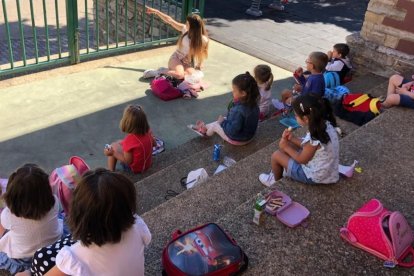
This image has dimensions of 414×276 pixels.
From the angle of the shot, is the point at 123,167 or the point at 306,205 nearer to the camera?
the point at 306,205

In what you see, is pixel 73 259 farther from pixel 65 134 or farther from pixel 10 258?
pixel 65 134

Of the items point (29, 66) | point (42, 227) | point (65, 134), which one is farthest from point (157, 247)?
point (29, 66)

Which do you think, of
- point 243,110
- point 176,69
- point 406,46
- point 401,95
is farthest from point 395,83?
point 176,69

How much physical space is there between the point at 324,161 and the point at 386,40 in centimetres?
403

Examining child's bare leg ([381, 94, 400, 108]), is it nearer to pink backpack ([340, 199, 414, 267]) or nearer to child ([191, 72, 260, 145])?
child ([191, 72, 260, 145])

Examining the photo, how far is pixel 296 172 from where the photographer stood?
346 centimetres

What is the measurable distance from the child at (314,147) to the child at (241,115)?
82cm

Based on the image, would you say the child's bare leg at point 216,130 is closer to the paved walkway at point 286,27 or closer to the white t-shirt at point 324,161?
the white t-shirt at point 324,161

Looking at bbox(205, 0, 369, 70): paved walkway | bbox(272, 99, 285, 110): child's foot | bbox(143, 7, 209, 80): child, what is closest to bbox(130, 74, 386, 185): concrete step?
bbox(272, 99, 285, 110): child's foot

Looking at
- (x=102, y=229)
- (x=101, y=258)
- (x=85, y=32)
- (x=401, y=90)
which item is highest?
(x=102, y=229)

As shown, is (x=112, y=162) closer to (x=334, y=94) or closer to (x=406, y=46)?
(x=334, y=94)

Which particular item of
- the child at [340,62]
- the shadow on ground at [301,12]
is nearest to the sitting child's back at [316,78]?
the child at [340,62]

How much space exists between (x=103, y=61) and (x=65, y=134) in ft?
6.92

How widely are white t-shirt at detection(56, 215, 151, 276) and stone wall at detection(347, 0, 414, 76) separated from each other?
5487 millimetres
